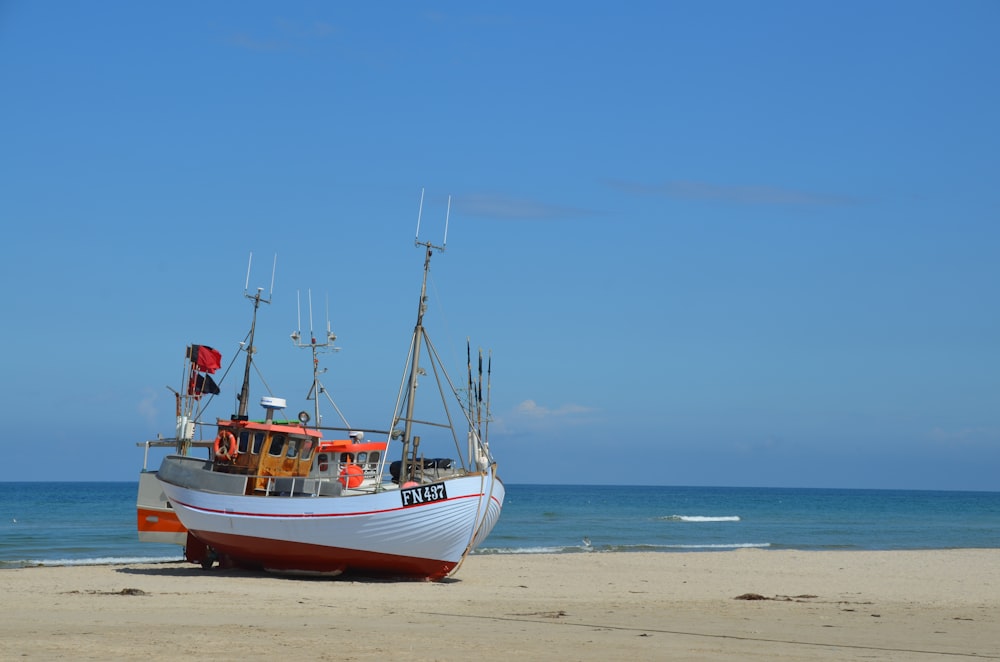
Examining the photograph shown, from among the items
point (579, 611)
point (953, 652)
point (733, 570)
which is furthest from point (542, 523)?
point (953, 652)

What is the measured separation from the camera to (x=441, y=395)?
76.7ft

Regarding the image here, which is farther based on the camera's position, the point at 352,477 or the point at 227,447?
the point at 352,477

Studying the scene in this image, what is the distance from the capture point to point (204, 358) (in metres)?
27.9

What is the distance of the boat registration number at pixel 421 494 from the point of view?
21453 millimetres

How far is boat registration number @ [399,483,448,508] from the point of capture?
70.4 feet

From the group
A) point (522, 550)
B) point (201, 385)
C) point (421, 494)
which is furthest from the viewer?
point (522, 550)

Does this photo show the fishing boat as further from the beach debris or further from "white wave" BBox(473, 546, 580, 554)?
"white wave" BBox(473, 546, 580, 554)

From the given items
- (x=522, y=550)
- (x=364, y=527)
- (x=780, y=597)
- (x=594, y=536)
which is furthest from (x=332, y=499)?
(x=594, y=536)

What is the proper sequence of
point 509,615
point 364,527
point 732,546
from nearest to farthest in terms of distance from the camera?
point 509,615 < point 364,527 < point 732,546

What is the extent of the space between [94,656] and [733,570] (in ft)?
64.0

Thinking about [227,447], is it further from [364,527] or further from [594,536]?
[594,536]

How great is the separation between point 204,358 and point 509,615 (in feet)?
44.2

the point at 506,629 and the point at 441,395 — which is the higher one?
the point at 441,395

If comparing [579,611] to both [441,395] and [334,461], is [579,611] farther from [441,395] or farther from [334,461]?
[334,461]
